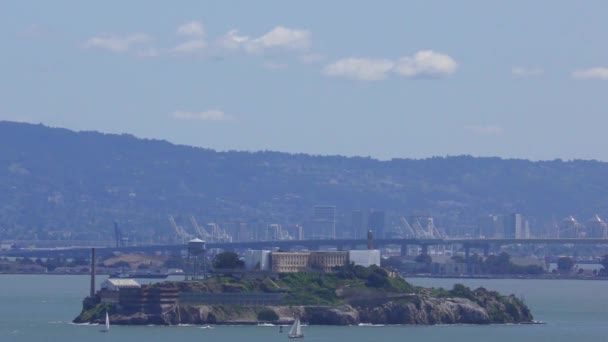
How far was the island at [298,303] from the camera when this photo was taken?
7031 cm

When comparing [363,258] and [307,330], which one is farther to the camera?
[363,258]

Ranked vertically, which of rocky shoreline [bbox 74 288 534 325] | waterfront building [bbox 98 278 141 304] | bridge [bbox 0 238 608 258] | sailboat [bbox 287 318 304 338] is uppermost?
bridge [bbox 0 238 608 258]

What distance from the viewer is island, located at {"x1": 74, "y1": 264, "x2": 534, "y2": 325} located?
231 feet

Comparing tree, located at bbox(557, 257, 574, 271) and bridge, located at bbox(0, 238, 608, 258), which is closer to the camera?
bridge, located at bbox(0, 238, 608, 258)

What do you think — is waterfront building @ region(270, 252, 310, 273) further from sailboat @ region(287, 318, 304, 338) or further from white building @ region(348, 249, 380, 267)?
sailboat @ region(287, 318, 304, 338)

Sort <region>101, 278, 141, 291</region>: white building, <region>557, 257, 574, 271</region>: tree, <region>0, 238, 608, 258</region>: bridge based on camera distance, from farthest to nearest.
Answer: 1. <region>557, 257, 574, 271</region>: tree
2. <region>0, 238, 608, 258</region>: bridge
3. <region>101, 278, 141, 291</region>: white building

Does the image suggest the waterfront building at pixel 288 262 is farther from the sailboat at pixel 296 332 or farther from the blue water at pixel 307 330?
the sailboat at pixel 296 332

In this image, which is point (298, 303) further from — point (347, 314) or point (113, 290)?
point (113, 290)

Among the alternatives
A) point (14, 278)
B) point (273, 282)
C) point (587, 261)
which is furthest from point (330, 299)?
point (587, 261)

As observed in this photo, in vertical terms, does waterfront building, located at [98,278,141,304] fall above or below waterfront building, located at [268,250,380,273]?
below

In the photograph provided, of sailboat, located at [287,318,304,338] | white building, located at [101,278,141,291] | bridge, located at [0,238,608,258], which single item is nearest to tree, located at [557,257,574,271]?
bridge, located at [0,238,608,258]

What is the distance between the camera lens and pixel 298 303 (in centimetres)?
7200

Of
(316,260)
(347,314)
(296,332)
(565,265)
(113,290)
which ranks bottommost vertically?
(296,332)

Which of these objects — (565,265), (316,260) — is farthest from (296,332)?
(565,265)
